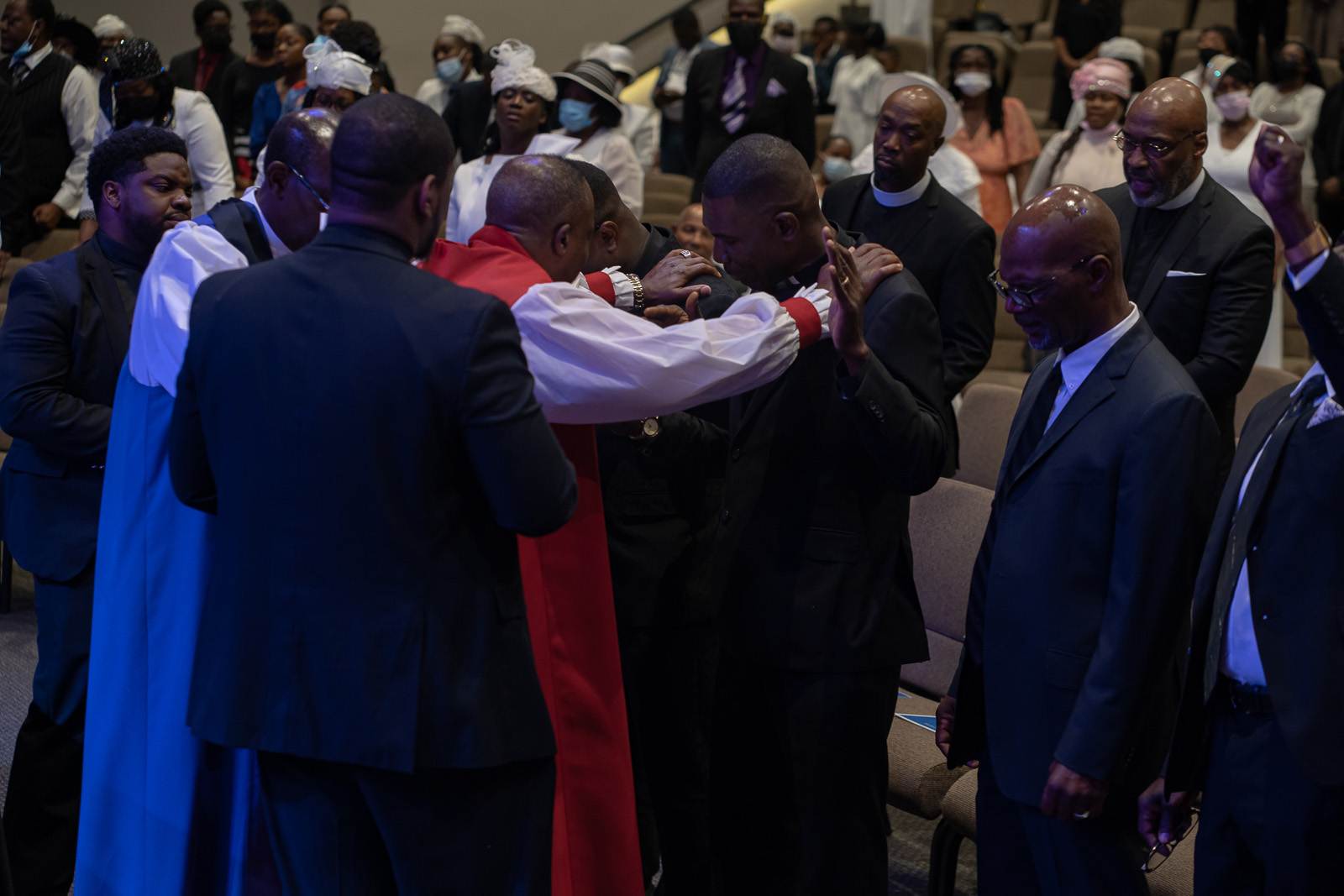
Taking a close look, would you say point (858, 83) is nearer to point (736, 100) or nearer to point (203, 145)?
point (736, 100)

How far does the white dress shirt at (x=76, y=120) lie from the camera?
7871 millimetres

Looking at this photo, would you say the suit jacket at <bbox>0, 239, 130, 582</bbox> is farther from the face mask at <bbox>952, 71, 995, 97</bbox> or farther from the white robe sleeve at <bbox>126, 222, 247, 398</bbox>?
the face mask at <bbox>952, 71, 995, 97</bbox>

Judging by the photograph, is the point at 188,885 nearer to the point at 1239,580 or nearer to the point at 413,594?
the point at 413,594

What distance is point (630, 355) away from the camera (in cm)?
266

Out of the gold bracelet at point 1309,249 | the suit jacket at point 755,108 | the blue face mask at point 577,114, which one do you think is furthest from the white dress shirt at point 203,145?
the gold bracelet at point 1309,249

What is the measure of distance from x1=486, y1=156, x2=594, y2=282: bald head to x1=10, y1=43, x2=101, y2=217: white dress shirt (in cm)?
573

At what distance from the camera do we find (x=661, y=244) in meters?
3.64

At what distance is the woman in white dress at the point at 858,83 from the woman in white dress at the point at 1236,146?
372 cm

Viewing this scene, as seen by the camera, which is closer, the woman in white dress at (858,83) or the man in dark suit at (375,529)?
the man in dark suit at (375,529)

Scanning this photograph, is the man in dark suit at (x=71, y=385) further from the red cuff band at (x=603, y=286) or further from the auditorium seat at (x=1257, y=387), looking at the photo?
the auditorium seat at (x=1257, y=387)

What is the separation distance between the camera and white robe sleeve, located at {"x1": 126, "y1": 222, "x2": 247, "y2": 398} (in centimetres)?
266

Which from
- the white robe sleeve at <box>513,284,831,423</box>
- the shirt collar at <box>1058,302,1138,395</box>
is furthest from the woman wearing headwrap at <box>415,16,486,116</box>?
the shirt collar at <box>1058,302,1138,395</box>

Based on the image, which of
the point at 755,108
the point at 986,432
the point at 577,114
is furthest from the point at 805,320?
the point at 755,108

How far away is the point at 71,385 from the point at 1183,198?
289 centimetres
